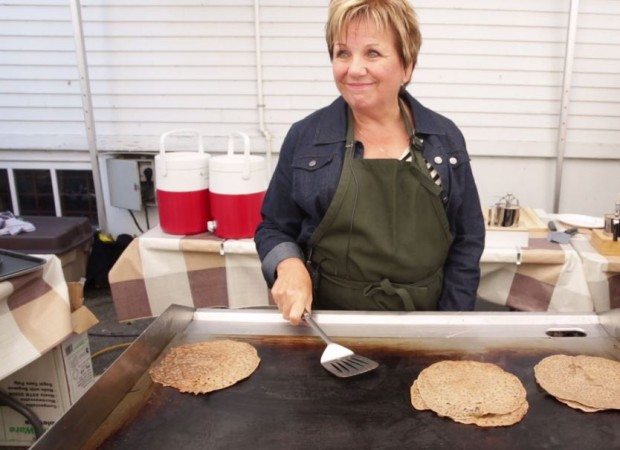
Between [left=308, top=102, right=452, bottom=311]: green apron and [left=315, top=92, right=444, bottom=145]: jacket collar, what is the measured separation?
29mm

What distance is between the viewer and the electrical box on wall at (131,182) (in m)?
4.46

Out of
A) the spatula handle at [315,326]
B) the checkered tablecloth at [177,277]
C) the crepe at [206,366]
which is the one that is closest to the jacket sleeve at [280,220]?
the spatula handle at [315,326]

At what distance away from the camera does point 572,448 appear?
3.51 ft

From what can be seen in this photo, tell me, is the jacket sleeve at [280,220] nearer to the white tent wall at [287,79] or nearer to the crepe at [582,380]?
the crepe at [582,380]

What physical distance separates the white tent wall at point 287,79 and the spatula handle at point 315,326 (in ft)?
10.2

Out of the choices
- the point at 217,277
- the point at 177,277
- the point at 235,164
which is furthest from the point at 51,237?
the point at 235,164

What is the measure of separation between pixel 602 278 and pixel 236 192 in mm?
1992

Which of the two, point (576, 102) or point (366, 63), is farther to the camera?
point (576, 102)

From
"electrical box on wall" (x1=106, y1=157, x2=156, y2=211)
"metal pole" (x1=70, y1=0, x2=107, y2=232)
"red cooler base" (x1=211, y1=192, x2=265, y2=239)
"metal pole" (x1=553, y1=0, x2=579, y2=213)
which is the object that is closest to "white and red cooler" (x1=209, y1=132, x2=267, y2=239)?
"red cooler base" (x1=211, y1=192, x2=265, y2=239)

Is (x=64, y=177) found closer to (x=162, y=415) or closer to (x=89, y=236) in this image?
(x=89, y=236)

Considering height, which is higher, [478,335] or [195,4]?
[195,4]

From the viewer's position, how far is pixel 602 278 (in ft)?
8.59

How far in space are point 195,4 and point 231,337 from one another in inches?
140

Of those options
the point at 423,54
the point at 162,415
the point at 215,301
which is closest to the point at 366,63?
the point at 162,415
